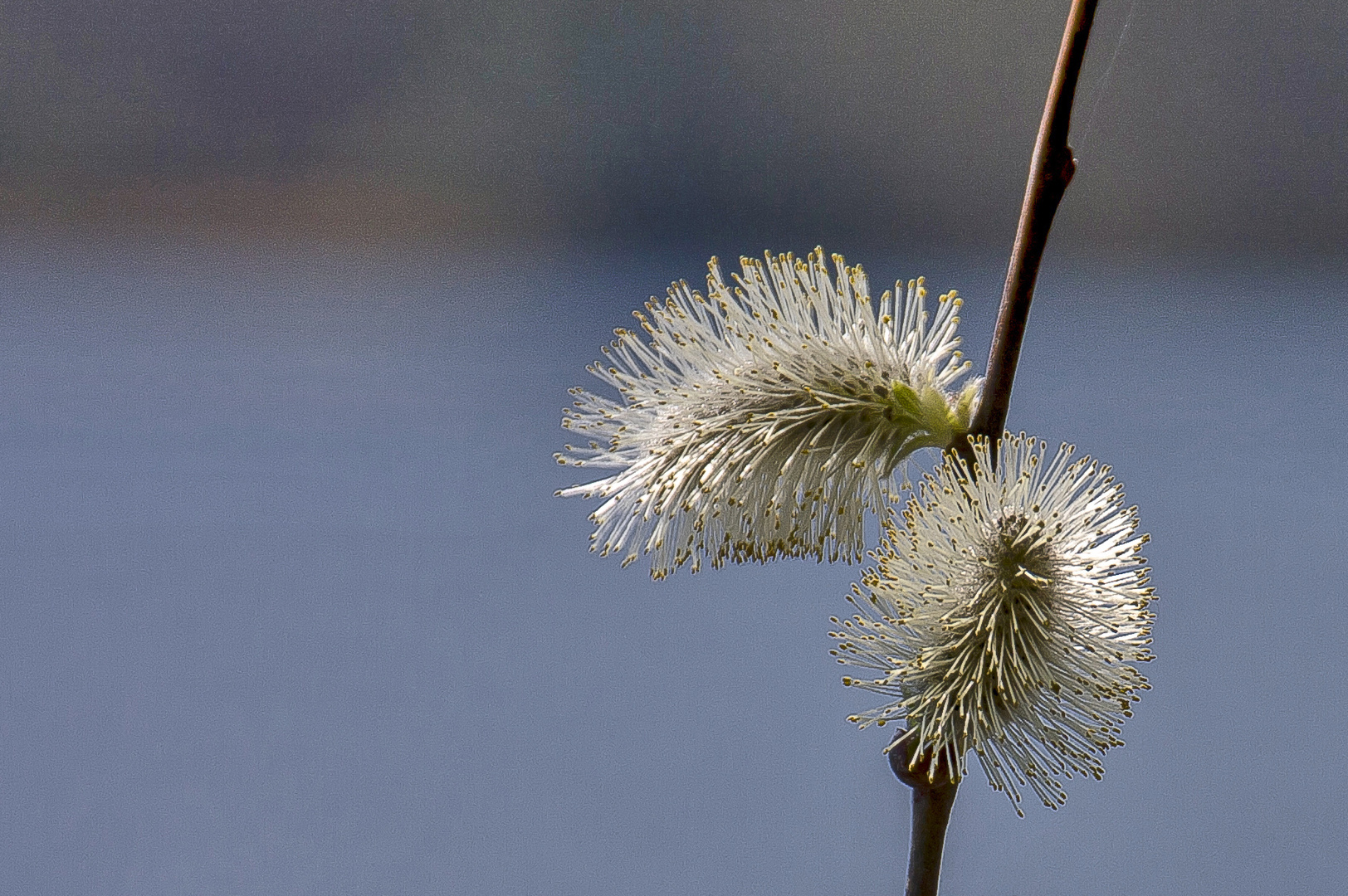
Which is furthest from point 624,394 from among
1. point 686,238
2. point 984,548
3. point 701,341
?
point 686,238

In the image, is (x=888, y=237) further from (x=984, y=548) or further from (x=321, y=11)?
(x=984, y=548)

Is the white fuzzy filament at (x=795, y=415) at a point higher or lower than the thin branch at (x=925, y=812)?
higher

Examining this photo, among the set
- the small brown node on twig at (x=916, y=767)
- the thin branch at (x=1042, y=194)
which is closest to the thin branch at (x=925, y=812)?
the small brown node on twig at (x=916, y=767)

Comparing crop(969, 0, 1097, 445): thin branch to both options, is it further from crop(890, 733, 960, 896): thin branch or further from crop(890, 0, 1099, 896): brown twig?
crop(890, 733, 960, 896): thin branch

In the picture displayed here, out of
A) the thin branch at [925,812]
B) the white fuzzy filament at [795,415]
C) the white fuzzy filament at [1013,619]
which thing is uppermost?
the white fuzzy filament at [795,415]

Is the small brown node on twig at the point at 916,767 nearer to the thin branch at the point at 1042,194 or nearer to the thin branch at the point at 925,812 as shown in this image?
the thin branch at the point at 925,812

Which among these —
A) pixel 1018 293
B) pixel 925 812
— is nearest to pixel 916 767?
pixel 925 812

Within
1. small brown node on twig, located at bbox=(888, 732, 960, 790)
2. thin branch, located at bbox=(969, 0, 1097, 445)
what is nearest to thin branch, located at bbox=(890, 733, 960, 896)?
small brown node on twig, located at bbox=(888, 732, 960, 790)

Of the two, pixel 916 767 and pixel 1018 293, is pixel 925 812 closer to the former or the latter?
pixel 916 767
